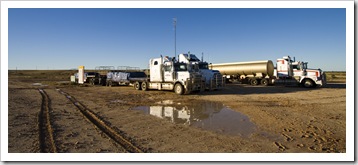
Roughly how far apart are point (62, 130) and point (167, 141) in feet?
11.3

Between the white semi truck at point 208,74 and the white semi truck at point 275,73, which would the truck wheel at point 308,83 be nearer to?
the white semi truck at point 275,73

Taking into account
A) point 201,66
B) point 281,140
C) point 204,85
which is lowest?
point 281,140

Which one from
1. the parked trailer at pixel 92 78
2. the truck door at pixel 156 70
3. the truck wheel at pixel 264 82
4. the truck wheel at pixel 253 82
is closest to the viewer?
the truck door at pixel 156 70

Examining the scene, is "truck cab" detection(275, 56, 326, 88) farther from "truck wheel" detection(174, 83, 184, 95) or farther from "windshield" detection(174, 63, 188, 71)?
"truck wheel" detection(174, 83, 184, 95)

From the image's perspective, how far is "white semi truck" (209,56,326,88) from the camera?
853 inches

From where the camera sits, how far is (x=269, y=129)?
6.84m

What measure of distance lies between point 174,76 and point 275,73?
47.1ft

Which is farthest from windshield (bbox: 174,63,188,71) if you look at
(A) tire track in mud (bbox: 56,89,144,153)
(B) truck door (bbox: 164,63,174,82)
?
(A) tire track in mud (bbox: 56,89,144,153)

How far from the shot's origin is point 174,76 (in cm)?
1692

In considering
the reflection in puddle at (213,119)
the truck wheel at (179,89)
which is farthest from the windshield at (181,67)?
the reflection in puddle at (213,119)

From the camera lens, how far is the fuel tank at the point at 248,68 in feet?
83.9

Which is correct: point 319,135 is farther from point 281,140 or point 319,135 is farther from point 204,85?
point 204,85

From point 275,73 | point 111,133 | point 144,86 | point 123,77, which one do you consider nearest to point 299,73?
point 275,73
